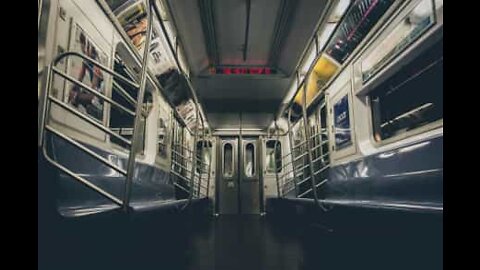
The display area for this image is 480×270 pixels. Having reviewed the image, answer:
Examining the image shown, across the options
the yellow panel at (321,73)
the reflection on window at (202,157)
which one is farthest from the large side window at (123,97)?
the yellow panel at (321,73)

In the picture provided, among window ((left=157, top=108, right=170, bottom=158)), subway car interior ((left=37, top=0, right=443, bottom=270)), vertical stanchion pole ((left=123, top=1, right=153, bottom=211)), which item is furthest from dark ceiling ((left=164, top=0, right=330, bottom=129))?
vertical stanchion pole ((left=123, top=1, right=153, bottom=211))

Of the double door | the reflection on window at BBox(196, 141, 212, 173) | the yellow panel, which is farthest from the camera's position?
the double door

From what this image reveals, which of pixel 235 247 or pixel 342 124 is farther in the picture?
pixel 342 124

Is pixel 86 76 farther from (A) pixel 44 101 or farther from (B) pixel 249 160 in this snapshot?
(B) pixel 249 160

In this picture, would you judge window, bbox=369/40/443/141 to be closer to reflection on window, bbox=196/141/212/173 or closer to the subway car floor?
the subway car floor

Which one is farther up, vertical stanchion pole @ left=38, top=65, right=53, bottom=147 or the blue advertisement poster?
the blue advertisement poster

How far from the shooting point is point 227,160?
739 cm

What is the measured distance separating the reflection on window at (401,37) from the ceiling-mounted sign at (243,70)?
1.54 m

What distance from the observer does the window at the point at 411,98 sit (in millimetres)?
2301

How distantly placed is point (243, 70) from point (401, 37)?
7.52 feet

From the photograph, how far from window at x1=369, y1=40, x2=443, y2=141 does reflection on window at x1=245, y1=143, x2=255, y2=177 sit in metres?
4.32

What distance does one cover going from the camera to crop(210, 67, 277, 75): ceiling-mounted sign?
4.37 meters

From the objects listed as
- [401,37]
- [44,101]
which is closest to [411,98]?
[401,37]
